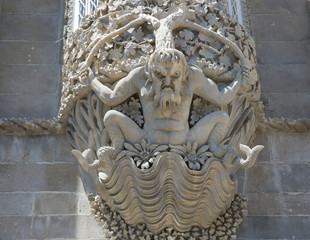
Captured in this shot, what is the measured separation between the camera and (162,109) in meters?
6.44

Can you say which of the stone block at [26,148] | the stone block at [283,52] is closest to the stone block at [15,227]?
the stone block at [26,148]

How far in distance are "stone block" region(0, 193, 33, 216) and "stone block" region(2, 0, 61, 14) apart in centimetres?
294

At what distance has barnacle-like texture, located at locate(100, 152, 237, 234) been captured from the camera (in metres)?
6.32

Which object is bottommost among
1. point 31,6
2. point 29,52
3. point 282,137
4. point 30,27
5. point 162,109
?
point 282,137

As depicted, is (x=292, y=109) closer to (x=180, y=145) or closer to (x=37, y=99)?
(x=180, y=145)

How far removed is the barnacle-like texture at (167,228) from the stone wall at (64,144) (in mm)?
221

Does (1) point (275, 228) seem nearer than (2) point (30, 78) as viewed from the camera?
Yes

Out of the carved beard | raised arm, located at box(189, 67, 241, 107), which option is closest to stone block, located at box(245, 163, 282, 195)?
raised arm, located at box(189, 67, 241, 107)

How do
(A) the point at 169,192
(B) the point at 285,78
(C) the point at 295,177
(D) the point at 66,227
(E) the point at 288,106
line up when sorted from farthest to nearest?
(B) the point at 285,78 < (E) the point at 288,106 < (C) the point at 295,177 < (D) the point at 66,227 < (A) the point at 169,192

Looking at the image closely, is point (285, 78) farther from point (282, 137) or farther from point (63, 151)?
point (63, 151)

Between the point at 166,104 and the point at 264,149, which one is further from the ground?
the point at 166,104

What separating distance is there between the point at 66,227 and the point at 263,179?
2330 mm

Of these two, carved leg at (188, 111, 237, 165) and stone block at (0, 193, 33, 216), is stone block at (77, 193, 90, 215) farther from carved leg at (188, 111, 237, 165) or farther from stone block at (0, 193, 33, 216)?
carved leg at (188, 111, 237, 165)

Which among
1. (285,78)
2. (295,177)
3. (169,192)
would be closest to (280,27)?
(285,78)
